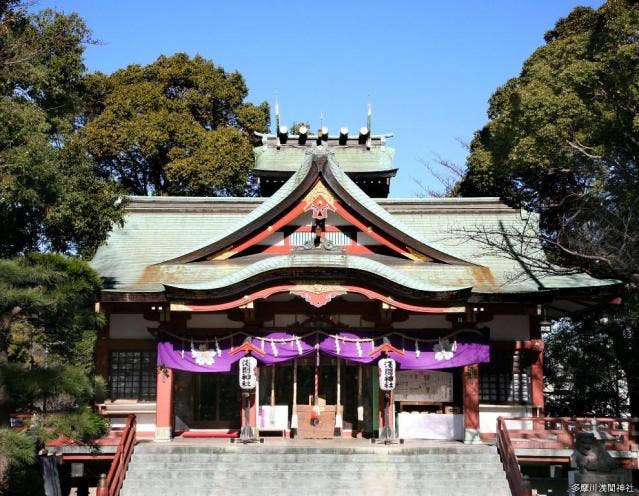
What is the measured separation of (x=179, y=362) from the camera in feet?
57.9

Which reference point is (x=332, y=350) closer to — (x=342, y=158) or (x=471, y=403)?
(x=471, y=403)

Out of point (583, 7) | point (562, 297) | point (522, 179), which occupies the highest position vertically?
point (583, 7)

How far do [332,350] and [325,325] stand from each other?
2.11 ft

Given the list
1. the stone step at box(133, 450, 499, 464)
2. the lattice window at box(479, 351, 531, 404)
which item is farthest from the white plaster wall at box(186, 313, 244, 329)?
the lattice window at box(479, 351, 531, 404)

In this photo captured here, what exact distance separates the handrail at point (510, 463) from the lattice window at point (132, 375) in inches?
337

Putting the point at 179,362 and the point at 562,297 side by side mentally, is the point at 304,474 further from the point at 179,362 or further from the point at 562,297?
the point at 562,297

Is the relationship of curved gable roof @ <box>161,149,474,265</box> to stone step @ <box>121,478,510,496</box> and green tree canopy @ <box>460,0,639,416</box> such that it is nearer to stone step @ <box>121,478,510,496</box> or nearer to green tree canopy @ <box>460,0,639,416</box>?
green tree canopy @ <box>460,0,639,416</box>

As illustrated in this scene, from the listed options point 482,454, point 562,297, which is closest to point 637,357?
point 562,297

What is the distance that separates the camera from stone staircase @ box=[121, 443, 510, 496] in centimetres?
1451

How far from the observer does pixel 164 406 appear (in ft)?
57.7

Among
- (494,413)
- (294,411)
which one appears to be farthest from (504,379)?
(294,411)

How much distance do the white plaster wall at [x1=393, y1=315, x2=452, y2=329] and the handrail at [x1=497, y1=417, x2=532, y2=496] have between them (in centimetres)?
316

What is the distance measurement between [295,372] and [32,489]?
6561 mm

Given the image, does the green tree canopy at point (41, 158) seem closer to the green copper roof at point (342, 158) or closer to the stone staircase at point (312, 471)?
the stone staircase at point (312, 471)
